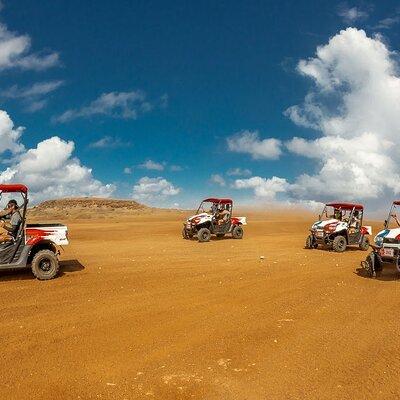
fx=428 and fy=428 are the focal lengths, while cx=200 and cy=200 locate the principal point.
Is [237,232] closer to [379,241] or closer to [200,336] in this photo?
[379,241]

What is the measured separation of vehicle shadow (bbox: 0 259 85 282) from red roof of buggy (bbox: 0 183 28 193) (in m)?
2.29

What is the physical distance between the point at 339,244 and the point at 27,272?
40.0 feet

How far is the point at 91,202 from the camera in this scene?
294ft

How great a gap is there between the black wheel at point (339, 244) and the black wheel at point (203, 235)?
22.4 feet

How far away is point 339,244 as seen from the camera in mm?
17922

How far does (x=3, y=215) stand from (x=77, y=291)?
312 centimetres

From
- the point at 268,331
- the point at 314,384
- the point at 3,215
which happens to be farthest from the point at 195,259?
the point at 314,384

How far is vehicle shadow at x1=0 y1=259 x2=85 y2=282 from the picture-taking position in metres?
11.3

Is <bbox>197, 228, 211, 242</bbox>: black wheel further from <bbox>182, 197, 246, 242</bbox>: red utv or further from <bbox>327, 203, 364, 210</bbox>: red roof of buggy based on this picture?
<bbox>327, 203, 364, 210</bbox>: red roof of buggy

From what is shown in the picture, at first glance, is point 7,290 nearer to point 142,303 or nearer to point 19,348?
point 142,303

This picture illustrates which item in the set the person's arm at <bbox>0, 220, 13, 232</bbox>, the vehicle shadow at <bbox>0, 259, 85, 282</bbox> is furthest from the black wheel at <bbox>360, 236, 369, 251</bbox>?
the person's arm at <bbox>0, 220, 13, 232</bbox>

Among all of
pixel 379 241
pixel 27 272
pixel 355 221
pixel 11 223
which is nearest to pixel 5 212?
pixel 11 223

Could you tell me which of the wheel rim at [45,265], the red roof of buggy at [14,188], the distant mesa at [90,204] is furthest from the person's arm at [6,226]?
A: the distant mesa at [90,204]

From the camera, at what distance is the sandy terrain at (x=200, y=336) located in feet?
16.1
